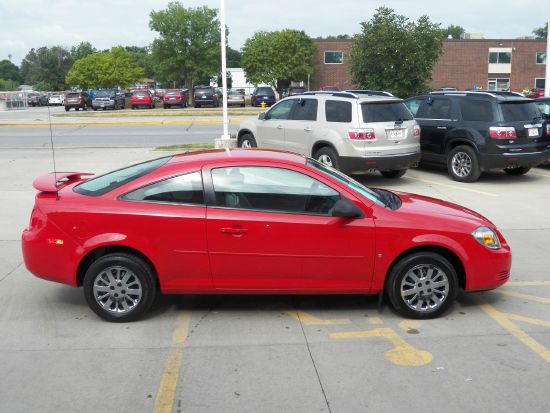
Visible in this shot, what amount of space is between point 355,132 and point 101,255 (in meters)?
6.98

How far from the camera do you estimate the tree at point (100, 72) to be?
65500mm

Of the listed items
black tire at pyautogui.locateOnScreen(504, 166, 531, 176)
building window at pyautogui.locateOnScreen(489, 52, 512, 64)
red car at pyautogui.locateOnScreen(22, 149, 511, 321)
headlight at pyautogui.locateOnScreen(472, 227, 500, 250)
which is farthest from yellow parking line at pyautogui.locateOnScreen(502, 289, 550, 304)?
building window at pyautogui.locateOnScreen(489, 52, 512, 64)

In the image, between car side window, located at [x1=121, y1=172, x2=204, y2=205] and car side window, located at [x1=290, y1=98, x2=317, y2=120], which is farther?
car side window, located at [x1=290, y1=98, x2=317, y2=120]

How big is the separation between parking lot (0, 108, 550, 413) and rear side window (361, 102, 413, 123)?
209 inches

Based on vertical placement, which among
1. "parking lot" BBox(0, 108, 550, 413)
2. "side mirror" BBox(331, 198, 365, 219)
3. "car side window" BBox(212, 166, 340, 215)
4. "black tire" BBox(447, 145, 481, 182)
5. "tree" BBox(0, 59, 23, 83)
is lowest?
"parking lot" BBox(0, 108, 550, 413)

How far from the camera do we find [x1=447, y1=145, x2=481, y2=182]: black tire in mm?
12094

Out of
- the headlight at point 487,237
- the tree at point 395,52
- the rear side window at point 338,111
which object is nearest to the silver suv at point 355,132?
the rear side window at point 338,111

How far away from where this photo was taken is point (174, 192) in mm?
5211

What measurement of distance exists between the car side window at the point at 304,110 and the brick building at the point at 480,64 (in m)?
46.1

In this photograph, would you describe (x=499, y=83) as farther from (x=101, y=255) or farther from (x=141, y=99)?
(x=101, y=255)

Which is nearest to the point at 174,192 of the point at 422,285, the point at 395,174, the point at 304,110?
the point at 422,285

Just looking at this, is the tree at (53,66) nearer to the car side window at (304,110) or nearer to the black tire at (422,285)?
the car side window at (304,110)

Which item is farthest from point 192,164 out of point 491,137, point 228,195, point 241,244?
point 491,137

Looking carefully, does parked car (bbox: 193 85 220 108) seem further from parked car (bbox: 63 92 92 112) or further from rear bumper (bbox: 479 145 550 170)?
rear bumper (bbox: 479 145 550 170)
